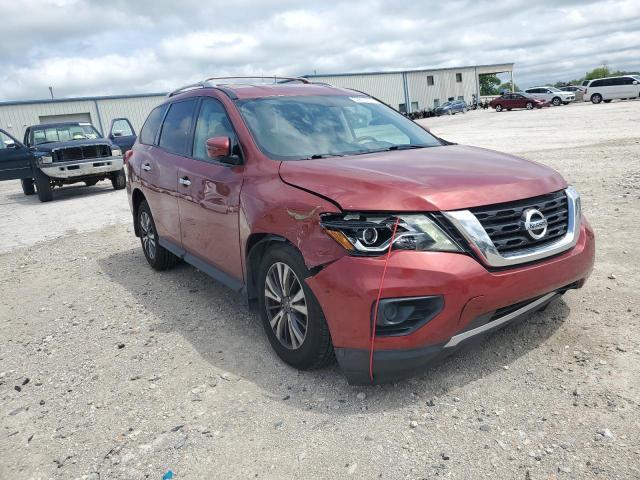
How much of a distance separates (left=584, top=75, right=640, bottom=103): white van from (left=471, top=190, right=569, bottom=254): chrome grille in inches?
1696

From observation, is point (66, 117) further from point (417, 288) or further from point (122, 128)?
point (417, 288)

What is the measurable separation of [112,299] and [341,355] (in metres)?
3.22

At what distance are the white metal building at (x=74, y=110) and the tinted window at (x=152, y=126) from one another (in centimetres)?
3579

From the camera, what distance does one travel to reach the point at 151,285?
5602 mm

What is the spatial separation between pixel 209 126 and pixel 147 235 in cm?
222

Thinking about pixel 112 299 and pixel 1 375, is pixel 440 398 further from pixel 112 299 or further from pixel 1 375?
pixel 112 299

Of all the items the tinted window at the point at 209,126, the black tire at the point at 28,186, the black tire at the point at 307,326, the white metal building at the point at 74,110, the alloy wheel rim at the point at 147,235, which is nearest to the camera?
the black tire at the point at 307,326

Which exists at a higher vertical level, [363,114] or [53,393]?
[363,114]

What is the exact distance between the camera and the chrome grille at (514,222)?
2.82 m

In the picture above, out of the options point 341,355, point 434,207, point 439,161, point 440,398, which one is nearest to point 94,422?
point 341,355

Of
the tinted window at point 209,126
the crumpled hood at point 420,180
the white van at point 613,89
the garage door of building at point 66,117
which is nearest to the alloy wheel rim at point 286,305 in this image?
the crumpled hood at point 420,180

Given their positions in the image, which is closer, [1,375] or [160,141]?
[1,375]

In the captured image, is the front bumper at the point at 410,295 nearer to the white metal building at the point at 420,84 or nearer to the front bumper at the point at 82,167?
the front bumper at the point at 82,167

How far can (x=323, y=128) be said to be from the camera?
13.2 ft
